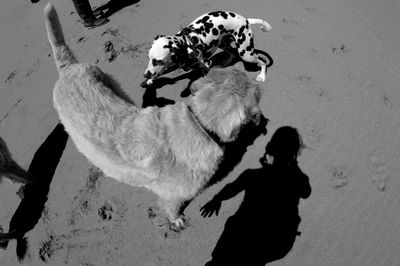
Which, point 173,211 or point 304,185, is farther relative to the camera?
point 304,185

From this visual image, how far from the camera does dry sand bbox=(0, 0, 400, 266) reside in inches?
154

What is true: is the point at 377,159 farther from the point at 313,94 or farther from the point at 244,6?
the point at 244,6

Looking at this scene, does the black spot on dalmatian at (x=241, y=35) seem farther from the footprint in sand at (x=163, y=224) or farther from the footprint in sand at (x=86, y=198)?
the footprint in sand at (x=86, y=198)

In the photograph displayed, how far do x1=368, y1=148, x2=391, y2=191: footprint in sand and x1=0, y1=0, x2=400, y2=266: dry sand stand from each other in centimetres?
2

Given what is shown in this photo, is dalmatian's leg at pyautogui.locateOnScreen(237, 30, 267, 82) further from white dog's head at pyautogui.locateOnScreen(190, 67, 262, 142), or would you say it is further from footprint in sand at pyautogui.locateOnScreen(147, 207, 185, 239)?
footprint in sand at pyautogui.locateOnScreen(147, 207, 185, 239)

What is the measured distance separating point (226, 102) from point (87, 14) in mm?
4787

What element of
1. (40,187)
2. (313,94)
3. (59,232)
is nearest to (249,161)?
→ (313,94)

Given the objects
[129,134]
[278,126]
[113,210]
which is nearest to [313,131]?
[278,126]

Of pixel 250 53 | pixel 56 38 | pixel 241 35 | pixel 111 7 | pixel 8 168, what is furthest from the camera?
pixel 111 7

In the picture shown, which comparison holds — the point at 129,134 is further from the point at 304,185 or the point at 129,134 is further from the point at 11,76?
the point at 11,76

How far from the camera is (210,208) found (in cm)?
415

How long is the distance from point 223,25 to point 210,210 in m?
2.99

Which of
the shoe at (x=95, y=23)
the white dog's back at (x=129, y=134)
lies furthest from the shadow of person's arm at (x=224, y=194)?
the shoe at (x=95, y=23)

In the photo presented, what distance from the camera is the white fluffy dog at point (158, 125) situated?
9.53 feet
